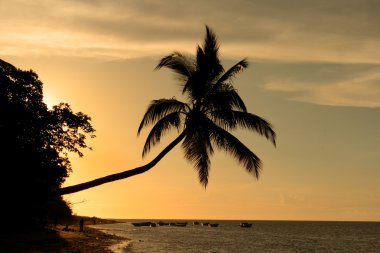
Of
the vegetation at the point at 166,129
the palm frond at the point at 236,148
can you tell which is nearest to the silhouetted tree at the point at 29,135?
the vegetation at the point at 166,129

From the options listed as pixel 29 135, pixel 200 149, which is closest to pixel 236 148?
pixel 200 149

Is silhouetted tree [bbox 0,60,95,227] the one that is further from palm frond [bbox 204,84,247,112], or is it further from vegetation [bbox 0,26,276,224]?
palm frond [bbox 204,84,247,112]

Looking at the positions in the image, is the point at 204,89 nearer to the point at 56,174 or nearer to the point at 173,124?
the point at 173,124

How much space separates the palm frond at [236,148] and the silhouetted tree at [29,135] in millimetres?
6610

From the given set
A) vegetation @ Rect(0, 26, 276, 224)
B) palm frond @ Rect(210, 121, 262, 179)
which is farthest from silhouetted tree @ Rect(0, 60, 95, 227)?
palm frond @ Rect(210, 121, 262, 179)

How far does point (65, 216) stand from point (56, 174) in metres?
71.1

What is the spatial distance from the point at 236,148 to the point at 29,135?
9599mm

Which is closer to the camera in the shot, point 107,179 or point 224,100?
point 107,179

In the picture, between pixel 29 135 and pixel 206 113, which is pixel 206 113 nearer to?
pixel 206 113

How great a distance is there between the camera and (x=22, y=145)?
2128 centimetres

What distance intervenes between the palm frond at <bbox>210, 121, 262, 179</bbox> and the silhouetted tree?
260 inches

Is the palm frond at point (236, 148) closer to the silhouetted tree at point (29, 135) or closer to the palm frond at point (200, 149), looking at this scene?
the palm frond at point (200, 149)

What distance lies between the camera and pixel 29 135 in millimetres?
22031

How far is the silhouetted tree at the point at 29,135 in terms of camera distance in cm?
1977
